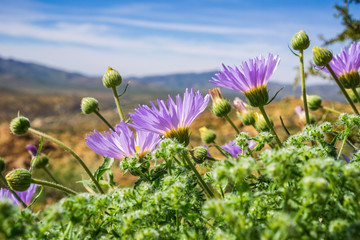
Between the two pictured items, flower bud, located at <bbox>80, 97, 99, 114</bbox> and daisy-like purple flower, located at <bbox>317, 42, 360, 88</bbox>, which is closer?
daisy-like purple flower, located at <bbox>317, 42, 360, 88</bbox>

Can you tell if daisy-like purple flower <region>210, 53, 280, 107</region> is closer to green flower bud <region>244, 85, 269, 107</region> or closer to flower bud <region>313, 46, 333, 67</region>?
green flower bud <region>244, 85, 269, 107</region>

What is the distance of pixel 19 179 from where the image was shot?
1.42 m

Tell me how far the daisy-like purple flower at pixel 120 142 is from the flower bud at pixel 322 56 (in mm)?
931

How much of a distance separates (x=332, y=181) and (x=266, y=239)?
228mm

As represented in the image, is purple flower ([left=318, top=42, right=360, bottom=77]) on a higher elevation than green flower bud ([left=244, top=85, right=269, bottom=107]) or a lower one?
higher

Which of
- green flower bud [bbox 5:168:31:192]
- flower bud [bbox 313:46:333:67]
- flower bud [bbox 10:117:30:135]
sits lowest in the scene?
green flower bud [bbox 5:168:31:192]

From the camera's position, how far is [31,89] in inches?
6442

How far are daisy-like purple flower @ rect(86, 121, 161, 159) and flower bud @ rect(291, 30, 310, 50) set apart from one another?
951 millimetres

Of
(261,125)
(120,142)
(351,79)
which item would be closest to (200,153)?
(120,142)

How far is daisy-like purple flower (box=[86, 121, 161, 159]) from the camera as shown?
1.47 metres

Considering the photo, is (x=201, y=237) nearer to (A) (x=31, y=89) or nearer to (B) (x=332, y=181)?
(B) (x=332, y=181)

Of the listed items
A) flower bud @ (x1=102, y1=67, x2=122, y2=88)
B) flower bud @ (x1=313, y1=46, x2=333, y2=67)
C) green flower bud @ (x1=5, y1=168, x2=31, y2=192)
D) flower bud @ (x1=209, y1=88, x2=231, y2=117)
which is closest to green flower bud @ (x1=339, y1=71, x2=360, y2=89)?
flower bud @ (x1=313, y1=46, x2=333, y2=67)

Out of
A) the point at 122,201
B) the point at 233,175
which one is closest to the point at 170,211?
the point at 122,201

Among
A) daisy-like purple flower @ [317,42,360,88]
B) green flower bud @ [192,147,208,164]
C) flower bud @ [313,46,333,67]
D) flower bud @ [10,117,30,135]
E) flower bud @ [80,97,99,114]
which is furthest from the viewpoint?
flower bud @ [80,97,99,114]
